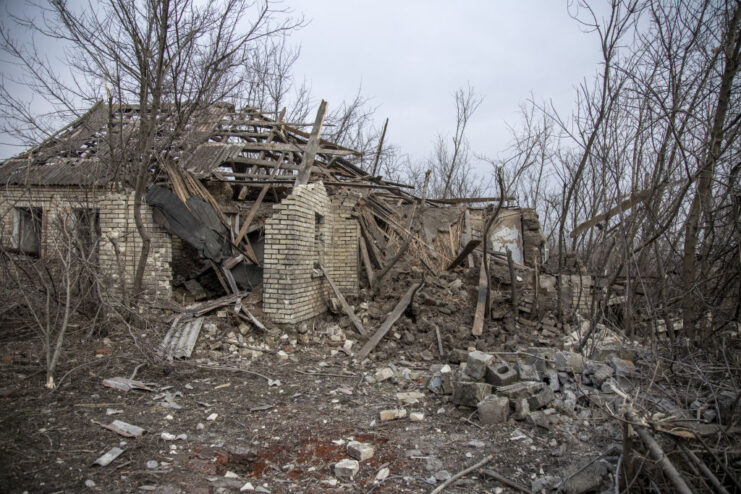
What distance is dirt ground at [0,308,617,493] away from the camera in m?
3.13

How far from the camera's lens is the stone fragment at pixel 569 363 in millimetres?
4969

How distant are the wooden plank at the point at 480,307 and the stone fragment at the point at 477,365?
232 centimetres

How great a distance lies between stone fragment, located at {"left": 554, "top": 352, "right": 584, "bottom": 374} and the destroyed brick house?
3.62 m

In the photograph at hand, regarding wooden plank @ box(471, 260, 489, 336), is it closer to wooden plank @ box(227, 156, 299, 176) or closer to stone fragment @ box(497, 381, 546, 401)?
stone fragment @ box(497, 381, 546, 401)

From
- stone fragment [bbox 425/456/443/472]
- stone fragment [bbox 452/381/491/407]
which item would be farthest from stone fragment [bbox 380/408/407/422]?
stone fragment [bbox 425/456/443/472]

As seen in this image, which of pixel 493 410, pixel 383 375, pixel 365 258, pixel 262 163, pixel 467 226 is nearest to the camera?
pixel 493 410

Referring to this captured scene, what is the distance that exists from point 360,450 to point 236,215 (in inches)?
240

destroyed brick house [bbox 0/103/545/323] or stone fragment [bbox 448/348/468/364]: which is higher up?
destroyed brick house [bbox 0/103/545/323]

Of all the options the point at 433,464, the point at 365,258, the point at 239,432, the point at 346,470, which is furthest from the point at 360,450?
the point at 365,258

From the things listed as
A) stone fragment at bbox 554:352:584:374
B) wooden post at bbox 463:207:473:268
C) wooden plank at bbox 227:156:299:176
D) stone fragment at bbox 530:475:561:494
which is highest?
wooden plank at bbox 227:156:299:176

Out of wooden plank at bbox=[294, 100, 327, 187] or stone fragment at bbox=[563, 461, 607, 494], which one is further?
wooden plank at bbox=[294, 100, 327, 187]

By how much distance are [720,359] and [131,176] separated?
8.74 m

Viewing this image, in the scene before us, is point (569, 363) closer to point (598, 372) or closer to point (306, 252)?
point (598, 372)

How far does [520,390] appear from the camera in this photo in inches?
173
